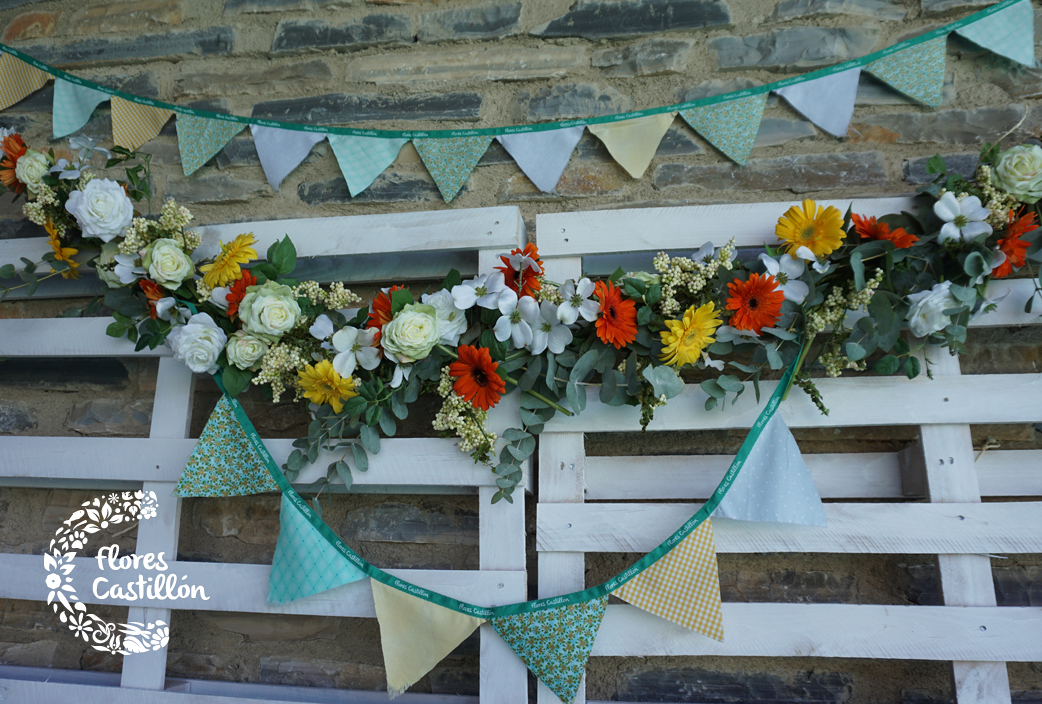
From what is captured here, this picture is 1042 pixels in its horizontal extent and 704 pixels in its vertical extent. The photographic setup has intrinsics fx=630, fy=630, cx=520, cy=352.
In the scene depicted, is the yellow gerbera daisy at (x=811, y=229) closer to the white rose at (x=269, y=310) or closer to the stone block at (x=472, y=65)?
the stone block at (x=472, y=65)

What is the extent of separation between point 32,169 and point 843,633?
1668 millimetres

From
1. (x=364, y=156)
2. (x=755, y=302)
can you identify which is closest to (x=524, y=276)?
(x=755, y=302)

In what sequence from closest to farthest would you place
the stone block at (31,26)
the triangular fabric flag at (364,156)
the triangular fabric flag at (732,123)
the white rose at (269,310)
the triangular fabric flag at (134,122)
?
1. the white rose at (269,310)
2. the triangular fabric flag at (732,123)
3. the triangular fabric flag at (364,156)
4. the triangular fabric flag at (134,122)
5. the stone block at (31,26)

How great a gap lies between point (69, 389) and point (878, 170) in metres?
1.70

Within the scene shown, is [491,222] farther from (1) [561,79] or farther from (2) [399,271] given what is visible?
(1) [561,79]

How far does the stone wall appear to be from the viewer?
1104 mm

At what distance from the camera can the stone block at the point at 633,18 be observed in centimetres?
121

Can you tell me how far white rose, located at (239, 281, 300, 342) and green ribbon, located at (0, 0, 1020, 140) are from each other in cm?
38

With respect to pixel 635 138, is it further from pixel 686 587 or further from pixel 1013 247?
pixel 686 587

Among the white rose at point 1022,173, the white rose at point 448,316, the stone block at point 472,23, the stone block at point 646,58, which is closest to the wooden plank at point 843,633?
the white rose at point 448,316

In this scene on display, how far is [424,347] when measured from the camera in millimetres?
992

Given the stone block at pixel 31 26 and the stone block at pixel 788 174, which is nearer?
the stone block at pixel 788 174

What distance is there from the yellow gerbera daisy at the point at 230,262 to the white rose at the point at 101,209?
0.21m

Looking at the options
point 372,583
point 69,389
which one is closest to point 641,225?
point 372,583
